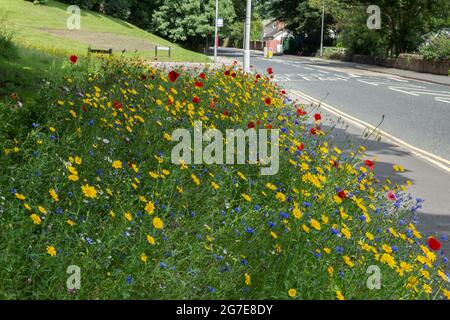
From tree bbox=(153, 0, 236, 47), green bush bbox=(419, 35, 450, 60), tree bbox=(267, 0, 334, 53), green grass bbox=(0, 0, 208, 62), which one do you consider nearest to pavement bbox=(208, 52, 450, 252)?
green bush bbox=(419, 35, 450, 60)

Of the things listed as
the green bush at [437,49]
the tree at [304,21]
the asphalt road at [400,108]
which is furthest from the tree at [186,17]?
the asphalt road at [400,108]

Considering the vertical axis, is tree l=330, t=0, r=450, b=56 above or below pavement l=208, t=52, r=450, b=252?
above

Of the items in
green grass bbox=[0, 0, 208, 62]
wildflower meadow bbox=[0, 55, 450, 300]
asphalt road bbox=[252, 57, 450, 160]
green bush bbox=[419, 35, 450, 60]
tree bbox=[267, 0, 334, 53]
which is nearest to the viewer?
wildflower meadow bbox=[0, 55, 450, 300]

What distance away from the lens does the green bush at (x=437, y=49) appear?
120ft

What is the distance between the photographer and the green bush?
120 feet

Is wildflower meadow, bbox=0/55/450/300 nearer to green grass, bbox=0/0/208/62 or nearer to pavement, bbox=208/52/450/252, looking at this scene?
pavement, bbox=208/52/450/252

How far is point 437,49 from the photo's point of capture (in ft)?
122

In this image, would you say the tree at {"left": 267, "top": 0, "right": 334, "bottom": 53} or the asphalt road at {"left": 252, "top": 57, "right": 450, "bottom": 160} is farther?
the tree at {"left": 267, "top": 0, "right": 334, "bottom": 53}

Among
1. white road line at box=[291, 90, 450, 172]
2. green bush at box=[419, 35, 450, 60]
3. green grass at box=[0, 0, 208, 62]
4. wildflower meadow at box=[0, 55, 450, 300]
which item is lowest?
white road line at box=[291, 90, 450, 172]

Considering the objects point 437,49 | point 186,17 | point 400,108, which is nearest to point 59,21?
point 186,17

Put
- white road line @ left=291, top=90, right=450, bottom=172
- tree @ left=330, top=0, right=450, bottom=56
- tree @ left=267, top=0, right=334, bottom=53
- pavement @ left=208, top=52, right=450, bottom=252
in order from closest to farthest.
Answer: pavement @ left=208, top=52, right=450, bottom=252 < white road line @ left=291, top=90, right=450, bottom=172 < tree @ left=330, top=0, right=450, bottom=56 < tree @ left=267, top=0, right=334, bottom=53

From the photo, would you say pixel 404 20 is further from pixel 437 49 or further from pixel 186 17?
pixel 186 17

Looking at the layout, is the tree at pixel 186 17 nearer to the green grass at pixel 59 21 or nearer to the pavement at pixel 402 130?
→ the green grass at pixel 59 21

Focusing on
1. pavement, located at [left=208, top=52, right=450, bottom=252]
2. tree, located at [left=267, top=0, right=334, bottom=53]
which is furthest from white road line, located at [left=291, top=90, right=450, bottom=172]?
tree, located at [left=267, top=0, right=334, bottom=53]
